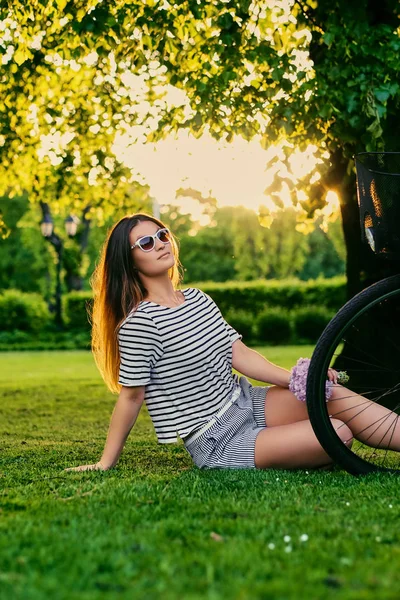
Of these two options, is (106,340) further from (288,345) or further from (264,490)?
(288,345)

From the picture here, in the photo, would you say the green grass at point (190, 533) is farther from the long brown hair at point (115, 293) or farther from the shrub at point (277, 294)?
the shrub at point (277, 294)

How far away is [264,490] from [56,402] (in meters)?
7.15

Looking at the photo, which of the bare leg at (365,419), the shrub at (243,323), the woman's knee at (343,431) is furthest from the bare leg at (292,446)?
the shrub at (243,323)

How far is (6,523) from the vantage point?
2.98 meters

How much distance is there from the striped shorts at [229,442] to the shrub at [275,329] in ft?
68.5

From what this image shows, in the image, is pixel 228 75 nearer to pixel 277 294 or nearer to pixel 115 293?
pixel 115 293

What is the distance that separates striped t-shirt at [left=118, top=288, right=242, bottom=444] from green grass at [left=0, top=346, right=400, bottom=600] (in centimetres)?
28

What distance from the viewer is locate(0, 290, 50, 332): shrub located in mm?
29078

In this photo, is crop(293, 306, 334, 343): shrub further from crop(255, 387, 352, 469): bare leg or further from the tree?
crop(255, 387, 352, 469): bare leg

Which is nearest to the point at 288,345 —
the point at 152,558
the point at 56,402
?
the point at 56,402

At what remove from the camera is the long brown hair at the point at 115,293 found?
4398mm

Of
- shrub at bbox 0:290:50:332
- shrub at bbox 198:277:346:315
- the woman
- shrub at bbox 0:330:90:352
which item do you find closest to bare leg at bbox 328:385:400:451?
the woman

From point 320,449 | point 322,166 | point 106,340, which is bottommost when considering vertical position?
point 320,449

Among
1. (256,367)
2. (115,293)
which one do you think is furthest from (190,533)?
(115,293)
